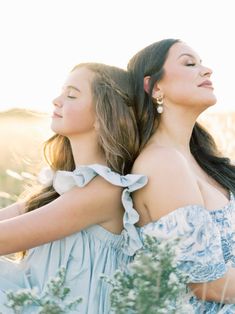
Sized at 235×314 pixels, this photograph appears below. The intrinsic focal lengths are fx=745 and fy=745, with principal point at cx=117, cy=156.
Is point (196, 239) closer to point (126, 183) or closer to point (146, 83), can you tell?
point (126, 183)

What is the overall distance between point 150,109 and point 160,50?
28 cm

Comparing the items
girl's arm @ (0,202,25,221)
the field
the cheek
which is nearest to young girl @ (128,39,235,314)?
the cheek

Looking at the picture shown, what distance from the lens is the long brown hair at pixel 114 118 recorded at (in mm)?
3250

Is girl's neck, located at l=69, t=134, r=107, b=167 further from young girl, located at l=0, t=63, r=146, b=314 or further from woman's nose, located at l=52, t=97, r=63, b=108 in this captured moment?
woman's nose, located at l=52, t=97, r=63, b=108

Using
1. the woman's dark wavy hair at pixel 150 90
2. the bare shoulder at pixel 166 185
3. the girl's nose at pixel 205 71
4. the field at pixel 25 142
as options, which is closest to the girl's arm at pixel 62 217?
the bare shoulder at pixel 166 185

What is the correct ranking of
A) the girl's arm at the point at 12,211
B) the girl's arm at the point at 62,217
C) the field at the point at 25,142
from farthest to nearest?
the field at the point at 25,142 < the girl's arm at the point at 12,211 < the girl's arm at the point at 62,217

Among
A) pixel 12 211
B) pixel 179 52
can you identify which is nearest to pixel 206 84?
pixel 179 52

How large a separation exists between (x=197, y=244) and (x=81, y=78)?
93 cm

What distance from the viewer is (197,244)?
2980 mm

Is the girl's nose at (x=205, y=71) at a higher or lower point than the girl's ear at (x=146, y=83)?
higher

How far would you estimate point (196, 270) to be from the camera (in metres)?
2.98

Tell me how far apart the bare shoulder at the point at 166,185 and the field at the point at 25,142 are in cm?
76

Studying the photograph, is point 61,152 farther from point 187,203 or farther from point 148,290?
point 148,290

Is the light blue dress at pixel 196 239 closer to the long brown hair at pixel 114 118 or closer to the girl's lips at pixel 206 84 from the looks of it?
the long brown hair at pixel 114 118
